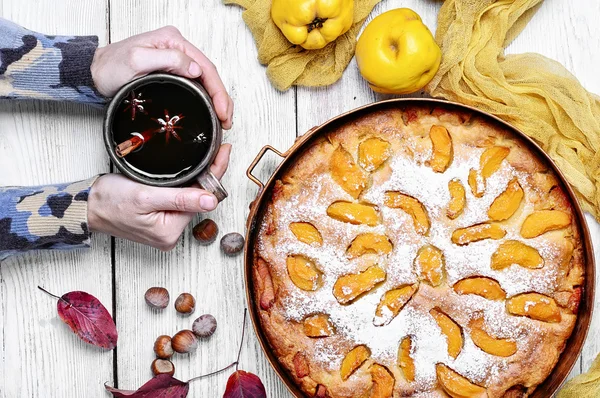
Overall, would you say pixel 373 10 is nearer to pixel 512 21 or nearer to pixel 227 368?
pixel 512 21

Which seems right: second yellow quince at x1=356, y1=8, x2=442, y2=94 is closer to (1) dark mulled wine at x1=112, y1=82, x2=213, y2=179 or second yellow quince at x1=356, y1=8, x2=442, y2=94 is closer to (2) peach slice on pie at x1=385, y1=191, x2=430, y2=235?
(2) peach slice on pie at x1=385, y1=191, x2=430, y2=235

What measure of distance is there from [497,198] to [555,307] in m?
0.34

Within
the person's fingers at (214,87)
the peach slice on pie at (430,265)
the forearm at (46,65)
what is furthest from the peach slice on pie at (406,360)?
the forearm at (46,65)

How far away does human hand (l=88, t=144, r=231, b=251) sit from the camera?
1845 millimetres

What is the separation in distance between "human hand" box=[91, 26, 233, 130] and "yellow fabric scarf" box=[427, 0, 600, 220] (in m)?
0.67

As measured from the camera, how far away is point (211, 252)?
221 centimetres

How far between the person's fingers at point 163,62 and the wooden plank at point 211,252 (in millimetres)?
353

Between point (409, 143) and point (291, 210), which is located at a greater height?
point (409, 143)

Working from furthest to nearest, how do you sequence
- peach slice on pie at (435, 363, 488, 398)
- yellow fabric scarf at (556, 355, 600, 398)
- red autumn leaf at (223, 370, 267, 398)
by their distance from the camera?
red autumn leaf at (223, 370, 267, 398) < yellow fabric scarf at (556, 355, 600, 398) < peach slice on pie at (435, 363, 488, 398)

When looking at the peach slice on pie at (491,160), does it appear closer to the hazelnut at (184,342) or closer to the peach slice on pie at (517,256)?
the peach slice on pie at (517,256)

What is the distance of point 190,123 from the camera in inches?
71.9

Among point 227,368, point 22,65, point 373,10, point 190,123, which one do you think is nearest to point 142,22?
point 22,65

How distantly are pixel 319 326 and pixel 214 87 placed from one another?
2.44ft

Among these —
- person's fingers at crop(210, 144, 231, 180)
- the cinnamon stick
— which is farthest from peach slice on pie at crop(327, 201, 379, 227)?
the cinnamon stick
